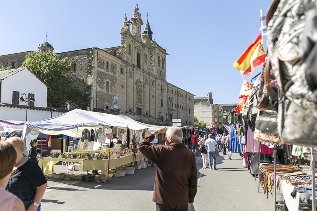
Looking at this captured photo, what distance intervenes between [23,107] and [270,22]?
91.0 feet

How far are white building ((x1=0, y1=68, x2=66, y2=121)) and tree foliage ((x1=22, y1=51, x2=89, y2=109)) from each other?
321 cm

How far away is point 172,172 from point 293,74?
308 centimetres

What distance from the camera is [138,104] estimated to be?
51.3 meters

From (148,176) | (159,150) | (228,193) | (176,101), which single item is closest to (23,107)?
(148,176)

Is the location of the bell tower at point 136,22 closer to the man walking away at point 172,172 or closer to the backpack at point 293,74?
the man walking away at point 172,172

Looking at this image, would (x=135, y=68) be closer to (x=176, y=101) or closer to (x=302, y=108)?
(x=176, y=101)

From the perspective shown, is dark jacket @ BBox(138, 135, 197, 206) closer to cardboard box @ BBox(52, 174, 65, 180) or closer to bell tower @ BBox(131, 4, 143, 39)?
cardboard box @ BBox(52, 174, 65, 180)

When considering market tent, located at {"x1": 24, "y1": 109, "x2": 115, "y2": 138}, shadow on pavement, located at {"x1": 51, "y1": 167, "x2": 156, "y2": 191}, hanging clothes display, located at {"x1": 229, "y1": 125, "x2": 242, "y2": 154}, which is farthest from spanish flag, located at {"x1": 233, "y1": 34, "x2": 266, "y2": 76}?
hanging clothes display, located at {"x1": 229, "y1": 125, "x2": 242, "y2": 154}

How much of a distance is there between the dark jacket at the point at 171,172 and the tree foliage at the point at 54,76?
3574 cm

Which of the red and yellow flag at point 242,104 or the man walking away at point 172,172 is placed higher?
the red and yellow flag at point 242,104

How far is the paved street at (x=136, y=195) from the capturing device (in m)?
8.25

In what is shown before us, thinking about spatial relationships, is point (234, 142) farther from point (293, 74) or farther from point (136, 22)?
point (136, 22)

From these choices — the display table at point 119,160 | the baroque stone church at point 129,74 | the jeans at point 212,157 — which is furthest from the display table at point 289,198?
the baroque stone church at point 129,74

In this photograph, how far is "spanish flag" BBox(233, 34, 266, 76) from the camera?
220 inches
